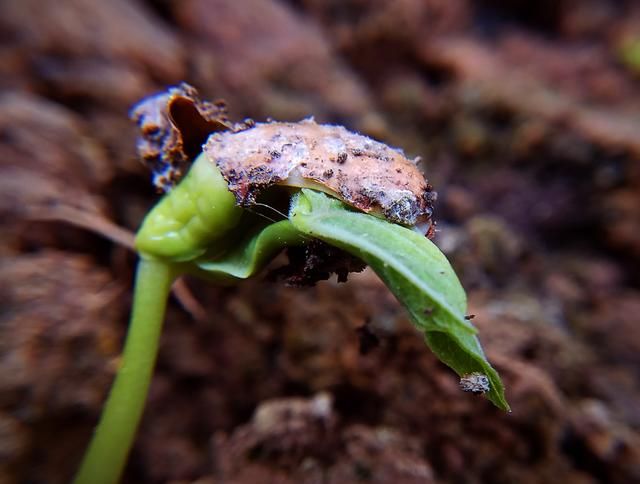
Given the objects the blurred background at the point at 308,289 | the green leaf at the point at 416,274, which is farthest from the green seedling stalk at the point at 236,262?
the blurred background at the point at 308,289

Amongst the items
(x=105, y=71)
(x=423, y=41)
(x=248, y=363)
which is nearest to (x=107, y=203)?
(x=105, y=71)

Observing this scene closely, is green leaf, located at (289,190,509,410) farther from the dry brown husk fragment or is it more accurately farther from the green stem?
the green stem

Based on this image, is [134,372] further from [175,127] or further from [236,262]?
[175,127]

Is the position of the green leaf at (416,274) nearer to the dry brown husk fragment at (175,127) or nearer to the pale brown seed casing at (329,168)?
the pale brown seed casing at (329,168)

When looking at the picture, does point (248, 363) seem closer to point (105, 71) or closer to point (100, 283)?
point (100, 283)

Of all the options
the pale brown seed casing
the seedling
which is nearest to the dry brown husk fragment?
the seedling
